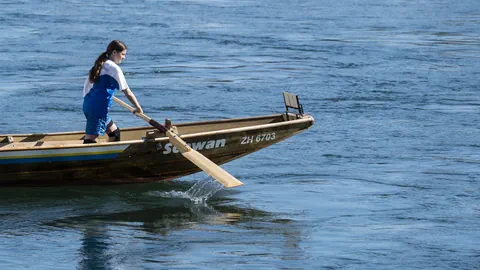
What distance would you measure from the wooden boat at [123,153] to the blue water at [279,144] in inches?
11.3

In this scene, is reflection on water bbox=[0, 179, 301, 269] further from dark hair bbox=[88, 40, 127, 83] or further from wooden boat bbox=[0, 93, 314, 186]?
dark hair bbox=[88, 40, 127, 83]

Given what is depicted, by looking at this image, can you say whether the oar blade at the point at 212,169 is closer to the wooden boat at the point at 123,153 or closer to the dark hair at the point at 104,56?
the wooden boat at the point at 123,153

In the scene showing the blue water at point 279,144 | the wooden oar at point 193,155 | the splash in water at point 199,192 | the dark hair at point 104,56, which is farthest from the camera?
the splash in water at point 199,192

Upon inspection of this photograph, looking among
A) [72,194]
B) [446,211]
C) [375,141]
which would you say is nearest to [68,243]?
[72,194]

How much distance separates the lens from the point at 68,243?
10.8 m

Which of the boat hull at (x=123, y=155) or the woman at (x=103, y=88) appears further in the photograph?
the boat hull at (x=123, y=155)

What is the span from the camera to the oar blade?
1177cm

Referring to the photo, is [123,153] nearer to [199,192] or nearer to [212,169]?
[212,169]

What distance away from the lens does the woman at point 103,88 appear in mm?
11781

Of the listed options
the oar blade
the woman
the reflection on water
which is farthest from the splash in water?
the woman

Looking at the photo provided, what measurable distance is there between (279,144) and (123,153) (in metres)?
3.87

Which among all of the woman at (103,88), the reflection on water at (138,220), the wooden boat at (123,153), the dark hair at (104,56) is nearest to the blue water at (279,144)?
the reflection on water at (138,220)

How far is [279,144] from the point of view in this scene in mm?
15641

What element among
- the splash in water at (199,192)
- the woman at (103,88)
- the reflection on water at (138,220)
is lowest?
the reflection on water at (138,220)
